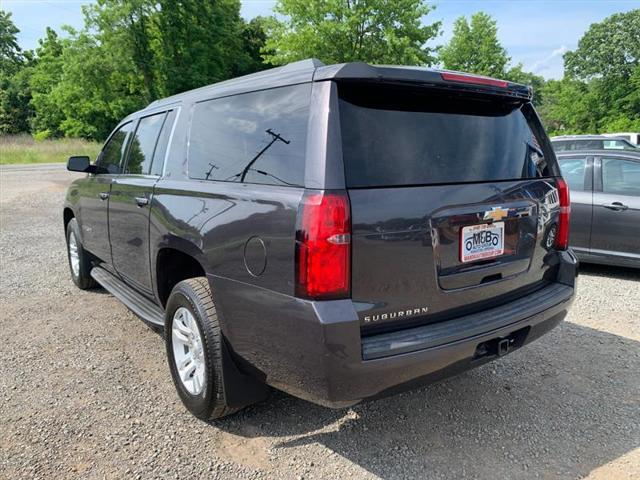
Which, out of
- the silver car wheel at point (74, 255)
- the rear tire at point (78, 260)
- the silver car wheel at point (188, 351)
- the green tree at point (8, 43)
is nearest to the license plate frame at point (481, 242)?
the silver car wheel at point (188, 351)

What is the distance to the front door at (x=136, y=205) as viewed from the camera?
3.41 metres

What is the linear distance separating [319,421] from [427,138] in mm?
1776

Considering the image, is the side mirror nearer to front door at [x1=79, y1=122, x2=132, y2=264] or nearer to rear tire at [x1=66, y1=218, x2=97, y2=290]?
front door at [x1=79, y1=122, x2=132, y2=264]

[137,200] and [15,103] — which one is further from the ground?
[15,103]

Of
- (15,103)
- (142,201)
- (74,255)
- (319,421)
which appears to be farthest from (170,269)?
(15,103)

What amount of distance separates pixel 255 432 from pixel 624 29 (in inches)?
2447

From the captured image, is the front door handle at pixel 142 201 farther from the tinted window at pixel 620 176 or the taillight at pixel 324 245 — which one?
the tinted window at pixel 620 176

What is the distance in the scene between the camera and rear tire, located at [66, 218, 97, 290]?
5137 millimetres

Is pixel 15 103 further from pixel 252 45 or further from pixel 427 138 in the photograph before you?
pixel 427 138

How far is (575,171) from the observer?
622 cm

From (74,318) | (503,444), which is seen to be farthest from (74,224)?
(503,444)

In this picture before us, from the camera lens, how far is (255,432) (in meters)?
2.77

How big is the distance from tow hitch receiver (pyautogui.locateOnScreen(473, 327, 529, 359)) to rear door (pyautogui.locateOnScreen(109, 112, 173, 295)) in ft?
7.43

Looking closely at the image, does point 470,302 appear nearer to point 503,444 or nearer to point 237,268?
point 503,444
